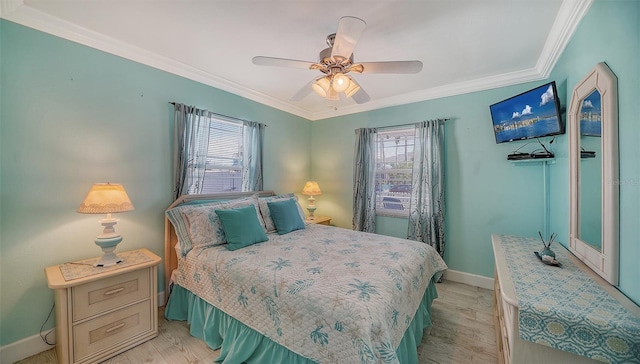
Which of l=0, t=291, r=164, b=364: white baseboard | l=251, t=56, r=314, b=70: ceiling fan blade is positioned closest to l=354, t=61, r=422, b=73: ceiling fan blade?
l=251, t=56, r=314, b=70: ceiling fan blade

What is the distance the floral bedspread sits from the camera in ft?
3.92

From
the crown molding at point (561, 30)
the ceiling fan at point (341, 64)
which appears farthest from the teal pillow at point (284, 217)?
the crown molding at point (561, 30)

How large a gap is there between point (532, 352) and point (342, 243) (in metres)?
1.52

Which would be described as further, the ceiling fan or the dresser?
the ceiling fan

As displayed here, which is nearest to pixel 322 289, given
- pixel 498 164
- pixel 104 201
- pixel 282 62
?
pixel 282 62

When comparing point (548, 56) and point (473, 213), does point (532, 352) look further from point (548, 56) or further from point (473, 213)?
point (548, 56)

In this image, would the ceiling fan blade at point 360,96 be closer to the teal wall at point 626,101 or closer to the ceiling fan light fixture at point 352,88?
the ceiling fan light fixture at point 352,88

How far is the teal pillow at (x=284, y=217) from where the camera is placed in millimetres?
2758

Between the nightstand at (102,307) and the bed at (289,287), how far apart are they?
0.29m

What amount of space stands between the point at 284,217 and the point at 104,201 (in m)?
1.62

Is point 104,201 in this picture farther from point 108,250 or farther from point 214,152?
point 214,152

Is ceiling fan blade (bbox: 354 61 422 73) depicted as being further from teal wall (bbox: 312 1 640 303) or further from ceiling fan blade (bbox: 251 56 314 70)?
teal wall (bbox: 312 1 640 303)

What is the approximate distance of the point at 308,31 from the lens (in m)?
2.01

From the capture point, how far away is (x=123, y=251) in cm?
225
